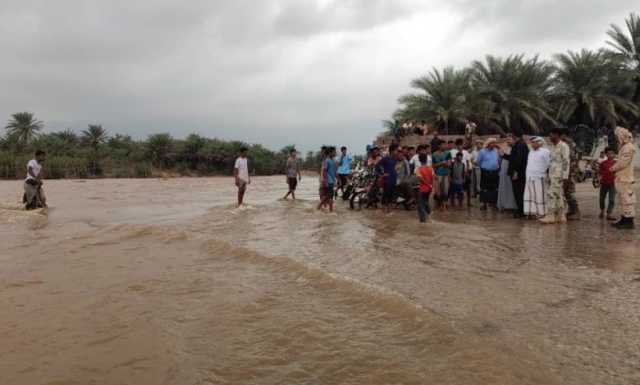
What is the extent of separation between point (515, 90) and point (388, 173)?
670 inches

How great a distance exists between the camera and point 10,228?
956 centimetres

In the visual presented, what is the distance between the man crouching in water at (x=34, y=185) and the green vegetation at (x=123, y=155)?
78.4ft

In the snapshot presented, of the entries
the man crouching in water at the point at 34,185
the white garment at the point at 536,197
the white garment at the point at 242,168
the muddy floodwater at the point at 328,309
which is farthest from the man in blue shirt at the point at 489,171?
the man crouching in water at the point at 34,185

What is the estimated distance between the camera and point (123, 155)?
4275 centimetres

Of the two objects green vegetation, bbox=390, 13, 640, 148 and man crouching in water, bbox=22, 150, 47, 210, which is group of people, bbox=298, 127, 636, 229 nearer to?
man crouching in water, bbox=22, 150, 47, 210

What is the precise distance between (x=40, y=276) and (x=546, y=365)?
5.38 metres

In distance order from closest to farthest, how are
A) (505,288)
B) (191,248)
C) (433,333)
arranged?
(433,333) → (505,288) → (191,248)

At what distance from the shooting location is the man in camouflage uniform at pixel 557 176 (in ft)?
26.3

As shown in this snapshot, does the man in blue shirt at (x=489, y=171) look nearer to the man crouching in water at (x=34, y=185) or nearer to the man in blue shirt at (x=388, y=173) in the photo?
the man in blue shirt at (x=388, y=173)

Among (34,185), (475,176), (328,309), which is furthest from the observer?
(34,185)

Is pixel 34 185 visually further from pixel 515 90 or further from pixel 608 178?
pixel 515 90

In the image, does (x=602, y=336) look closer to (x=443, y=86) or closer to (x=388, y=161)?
(x=388, y=161)

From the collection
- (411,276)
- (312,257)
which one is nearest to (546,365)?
(411,276)

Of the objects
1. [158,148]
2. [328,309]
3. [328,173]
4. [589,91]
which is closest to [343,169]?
[328,173]
